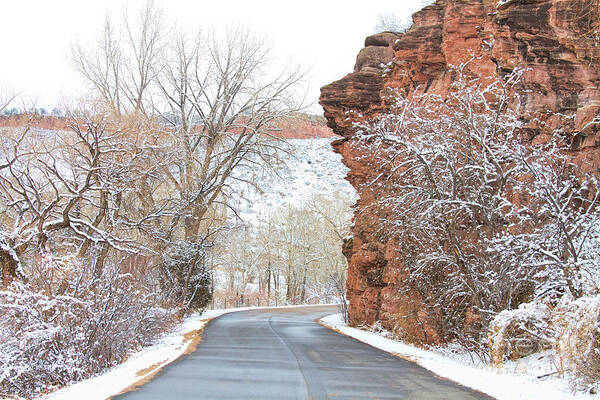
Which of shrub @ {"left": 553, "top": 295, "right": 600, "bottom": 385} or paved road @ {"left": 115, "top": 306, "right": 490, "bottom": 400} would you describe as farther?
paved road @ {"left": 115, "top": 306, "right": 490, "bottom": 400}

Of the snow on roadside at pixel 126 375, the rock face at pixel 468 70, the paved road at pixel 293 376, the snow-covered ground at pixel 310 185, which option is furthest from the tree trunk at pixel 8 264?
the snow-covered ground at pixel 310 185

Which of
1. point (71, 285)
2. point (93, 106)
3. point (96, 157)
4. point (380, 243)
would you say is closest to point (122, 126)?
point (93, 106)

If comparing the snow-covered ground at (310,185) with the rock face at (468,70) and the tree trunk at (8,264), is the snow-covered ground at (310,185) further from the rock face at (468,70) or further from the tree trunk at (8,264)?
the tree trunk at (8,264)

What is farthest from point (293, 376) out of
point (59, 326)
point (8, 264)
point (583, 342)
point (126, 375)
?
point (8, 264)

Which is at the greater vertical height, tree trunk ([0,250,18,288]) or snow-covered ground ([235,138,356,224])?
snow-covered ground ([235,138,356,224])

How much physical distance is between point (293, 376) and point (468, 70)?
11.5 meters

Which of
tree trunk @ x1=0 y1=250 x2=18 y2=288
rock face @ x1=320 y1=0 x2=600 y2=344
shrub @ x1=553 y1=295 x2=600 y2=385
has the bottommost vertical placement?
shrub @ x1=553 y1=295 x2=600 y2=385

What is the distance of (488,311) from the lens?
38.9 ft

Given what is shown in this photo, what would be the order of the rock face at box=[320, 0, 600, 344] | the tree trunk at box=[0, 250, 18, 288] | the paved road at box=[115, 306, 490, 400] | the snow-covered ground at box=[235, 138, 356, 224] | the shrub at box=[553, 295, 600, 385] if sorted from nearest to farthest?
1. the shrub at box=[553, 295, 600, 385]
2. the paved road at box=[115, 306, 490, 400]
3. the tree trunk at box=[0, 250, 18, 288]
4. the rock face at box=[320, 0, 600, 344]
5. the snow-covered ground at box=[235, 138, 356, 224]

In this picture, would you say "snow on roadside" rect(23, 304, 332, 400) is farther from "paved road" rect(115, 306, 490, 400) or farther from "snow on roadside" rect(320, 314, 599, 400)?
"snow on roadside" rect(320, 314, 599, 400)

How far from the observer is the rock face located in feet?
46.7

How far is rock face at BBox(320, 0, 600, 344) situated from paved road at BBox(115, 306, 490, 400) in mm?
4262

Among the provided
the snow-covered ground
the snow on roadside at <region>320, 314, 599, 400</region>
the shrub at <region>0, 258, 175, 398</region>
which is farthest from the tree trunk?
the snow-covered ground

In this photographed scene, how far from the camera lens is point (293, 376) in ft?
32.0
